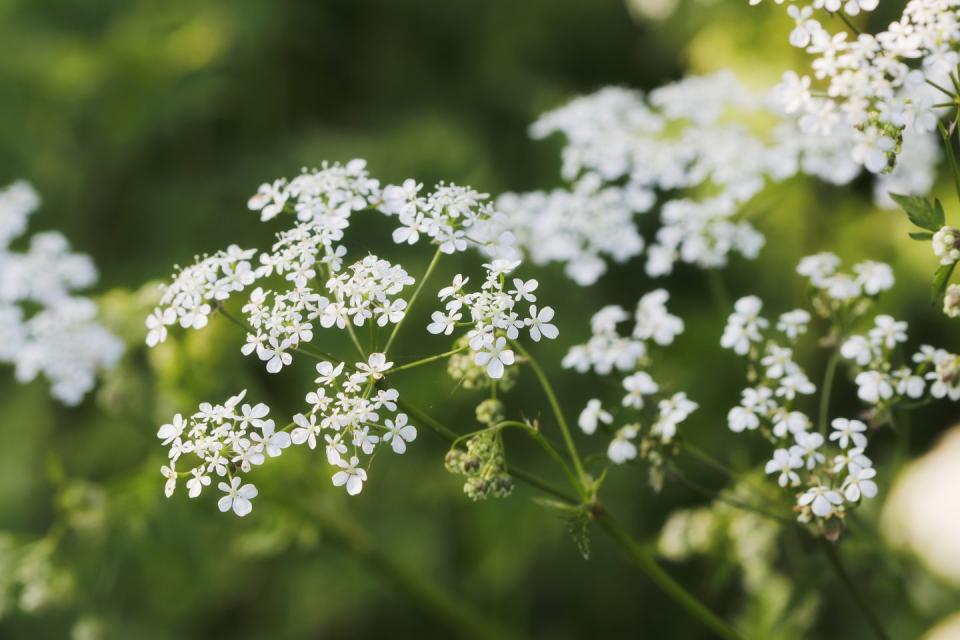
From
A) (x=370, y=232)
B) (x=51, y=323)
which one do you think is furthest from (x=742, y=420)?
(x=370, y=232)

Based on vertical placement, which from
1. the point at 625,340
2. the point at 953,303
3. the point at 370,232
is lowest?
the point at 953,303

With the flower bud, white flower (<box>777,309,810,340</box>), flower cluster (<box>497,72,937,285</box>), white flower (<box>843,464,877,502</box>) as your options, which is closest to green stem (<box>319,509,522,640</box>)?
flower cluster (<box>497,72,937,285</box>)

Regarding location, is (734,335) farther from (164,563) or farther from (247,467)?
(164,563)

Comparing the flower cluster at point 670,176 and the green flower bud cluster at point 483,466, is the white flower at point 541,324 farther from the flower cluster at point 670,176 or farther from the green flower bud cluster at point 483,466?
the flower cluster at point 670,176

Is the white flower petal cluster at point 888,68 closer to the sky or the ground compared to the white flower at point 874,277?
closer to the sky

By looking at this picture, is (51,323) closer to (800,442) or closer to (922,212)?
(800,442)

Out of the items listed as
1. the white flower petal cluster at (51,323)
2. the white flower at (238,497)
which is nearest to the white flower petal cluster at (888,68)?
the white flower at (238,497)

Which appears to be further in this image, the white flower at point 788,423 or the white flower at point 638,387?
the white flower at point 638,387
